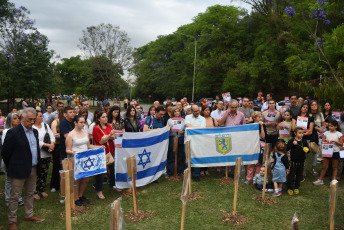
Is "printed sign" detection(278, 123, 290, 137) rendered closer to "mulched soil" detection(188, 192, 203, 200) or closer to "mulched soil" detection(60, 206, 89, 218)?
"mulched soil" detection(188, 192, 203, 200)

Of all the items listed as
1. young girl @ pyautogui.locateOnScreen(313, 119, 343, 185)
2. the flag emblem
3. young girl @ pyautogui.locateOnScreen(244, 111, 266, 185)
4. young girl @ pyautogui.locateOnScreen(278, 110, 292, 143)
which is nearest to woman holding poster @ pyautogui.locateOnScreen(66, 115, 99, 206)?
the flag emblem

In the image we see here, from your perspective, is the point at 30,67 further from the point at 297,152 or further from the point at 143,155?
the point at 297,152

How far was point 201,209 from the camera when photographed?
555cm

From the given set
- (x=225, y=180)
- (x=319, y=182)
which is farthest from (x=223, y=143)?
(x=319, y=182)

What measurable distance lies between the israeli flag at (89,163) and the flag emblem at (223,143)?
305 centimetres

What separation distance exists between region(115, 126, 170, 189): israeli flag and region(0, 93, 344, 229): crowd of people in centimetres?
32

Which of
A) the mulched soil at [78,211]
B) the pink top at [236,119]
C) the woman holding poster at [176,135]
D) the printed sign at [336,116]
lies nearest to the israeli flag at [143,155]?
the woman holding poster at [176,135]

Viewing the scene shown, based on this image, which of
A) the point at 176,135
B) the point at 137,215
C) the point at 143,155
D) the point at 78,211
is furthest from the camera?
the point at 176,135

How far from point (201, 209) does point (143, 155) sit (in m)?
1.92

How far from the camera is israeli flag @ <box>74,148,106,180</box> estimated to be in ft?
17.1

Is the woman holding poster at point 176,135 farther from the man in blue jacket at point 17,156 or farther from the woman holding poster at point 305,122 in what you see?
the man in blue jacket at point 17,156

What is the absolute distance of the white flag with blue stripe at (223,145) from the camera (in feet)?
23.3

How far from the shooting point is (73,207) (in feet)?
16.7

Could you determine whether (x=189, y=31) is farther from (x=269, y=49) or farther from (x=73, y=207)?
(x=73, y=207)
